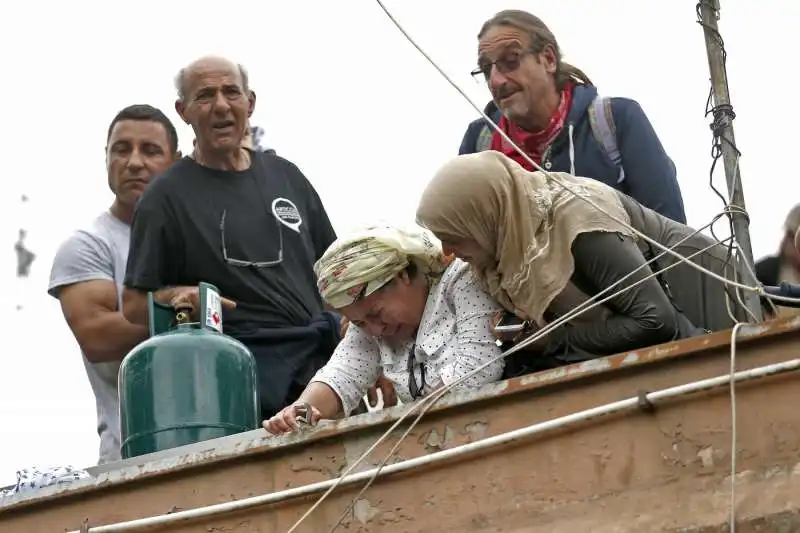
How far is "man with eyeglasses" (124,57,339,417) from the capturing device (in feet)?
22.4

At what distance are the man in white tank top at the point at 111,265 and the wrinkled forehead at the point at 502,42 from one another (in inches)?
63.7

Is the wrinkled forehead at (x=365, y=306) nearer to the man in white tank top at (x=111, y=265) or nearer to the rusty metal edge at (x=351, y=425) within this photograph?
the rusty metal edge at (x=351, y=425)

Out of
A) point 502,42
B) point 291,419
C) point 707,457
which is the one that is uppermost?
point 502,42

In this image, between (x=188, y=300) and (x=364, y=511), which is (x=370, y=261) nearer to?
(x=364, y=511)

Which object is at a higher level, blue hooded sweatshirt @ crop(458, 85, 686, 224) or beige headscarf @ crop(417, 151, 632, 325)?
blue hooded sweatshirt @ crop(458, 85, 686, 224)

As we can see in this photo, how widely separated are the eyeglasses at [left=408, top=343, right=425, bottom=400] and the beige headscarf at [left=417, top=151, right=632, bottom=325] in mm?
416

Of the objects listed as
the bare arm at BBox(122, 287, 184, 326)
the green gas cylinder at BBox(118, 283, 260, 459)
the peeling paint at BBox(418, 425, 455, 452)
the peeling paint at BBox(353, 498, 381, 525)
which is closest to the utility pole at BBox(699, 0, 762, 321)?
the peeling paint at BBox(418, 425, 455, 452)

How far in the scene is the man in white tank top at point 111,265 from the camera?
23.2 ft

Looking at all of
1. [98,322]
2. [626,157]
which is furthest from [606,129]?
[98,322]

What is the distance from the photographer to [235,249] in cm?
697

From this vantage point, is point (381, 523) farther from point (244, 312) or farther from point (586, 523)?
point (244, 312)

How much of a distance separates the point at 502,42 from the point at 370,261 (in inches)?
43.4

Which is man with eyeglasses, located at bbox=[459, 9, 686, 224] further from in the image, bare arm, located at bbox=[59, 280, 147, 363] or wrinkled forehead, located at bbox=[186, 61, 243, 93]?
bare arm, located at bbox=[59, 280, 147, 363]

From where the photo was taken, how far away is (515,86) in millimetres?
6504
